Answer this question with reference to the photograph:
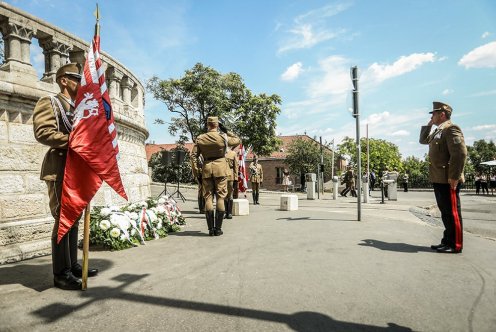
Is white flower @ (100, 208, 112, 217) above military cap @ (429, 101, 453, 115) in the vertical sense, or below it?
below

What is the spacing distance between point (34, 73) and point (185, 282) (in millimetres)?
3935

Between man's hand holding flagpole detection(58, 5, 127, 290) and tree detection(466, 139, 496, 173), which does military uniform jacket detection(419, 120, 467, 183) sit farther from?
tree detection(466, 139, 496, 173)

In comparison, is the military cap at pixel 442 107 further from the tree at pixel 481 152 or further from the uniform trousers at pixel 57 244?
the tree at pixel 481 152

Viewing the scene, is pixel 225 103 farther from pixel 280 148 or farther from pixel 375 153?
pixel 375 153

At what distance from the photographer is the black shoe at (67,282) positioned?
3.17 meters

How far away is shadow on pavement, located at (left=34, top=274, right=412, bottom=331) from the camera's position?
90.9 inches

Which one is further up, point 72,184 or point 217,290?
point 72,184

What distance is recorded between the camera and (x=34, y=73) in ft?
16.1

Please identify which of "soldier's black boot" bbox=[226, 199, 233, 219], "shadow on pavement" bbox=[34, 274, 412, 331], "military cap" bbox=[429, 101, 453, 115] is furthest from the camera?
"soldier's black boot" bbox=[226, 199, 233, 219]

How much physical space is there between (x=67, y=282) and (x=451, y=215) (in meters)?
4.71

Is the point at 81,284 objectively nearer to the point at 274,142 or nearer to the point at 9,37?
the point at 9,37

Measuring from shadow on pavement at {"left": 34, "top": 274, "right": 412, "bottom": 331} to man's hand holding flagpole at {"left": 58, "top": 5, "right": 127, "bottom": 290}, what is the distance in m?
0.35

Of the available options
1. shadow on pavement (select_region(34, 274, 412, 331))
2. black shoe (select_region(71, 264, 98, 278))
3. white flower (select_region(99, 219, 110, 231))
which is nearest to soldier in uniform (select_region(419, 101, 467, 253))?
shadow on pavement (select_region(34, 274, 412, 331))

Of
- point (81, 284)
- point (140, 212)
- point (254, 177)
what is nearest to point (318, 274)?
point (81, 284)
